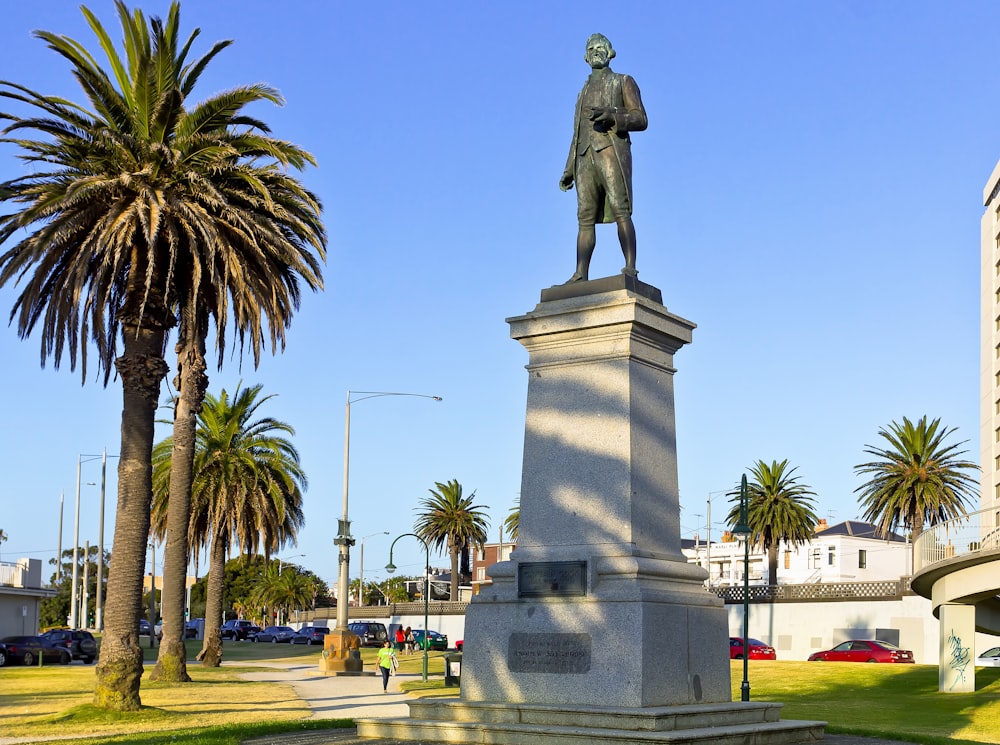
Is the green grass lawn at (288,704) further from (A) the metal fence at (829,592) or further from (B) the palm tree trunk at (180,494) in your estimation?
(A) the metal fence at (829,592)

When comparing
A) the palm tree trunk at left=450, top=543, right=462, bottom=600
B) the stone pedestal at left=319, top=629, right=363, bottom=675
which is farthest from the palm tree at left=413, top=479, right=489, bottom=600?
the stone pedestal at left=319, top=629, right=363, bottom=675

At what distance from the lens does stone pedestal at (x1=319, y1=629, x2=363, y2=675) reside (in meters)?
Result: 44.8

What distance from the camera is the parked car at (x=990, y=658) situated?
57219 mm

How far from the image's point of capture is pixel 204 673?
41812 mm

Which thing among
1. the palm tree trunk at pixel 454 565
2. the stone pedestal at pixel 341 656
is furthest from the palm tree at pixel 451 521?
the stone pedestal at pixel 341 656

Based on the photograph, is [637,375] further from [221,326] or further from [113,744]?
[221,326]

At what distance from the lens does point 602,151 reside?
1409 cm

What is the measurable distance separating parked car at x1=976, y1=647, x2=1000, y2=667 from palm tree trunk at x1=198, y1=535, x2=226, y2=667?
115 feet

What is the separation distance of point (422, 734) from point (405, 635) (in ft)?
199

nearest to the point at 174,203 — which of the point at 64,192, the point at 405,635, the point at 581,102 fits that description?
the point at 64,192

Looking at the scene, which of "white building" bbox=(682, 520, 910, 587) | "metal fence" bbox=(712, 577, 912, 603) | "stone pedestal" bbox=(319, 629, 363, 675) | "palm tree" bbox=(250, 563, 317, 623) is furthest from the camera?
"palm tree" bbox=(250, 563, 317, 623)

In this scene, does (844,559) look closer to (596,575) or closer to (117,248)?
(117,248)

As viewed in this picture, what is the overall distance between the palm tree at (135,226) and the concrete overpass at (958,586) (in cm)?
2234

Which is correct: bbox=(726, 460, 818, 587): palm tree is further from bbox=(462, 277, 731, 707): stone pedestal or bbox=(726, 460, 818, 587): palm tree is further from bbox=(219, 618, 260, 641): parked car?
bbox=(462, 277, 731, 707): stone pedestal
